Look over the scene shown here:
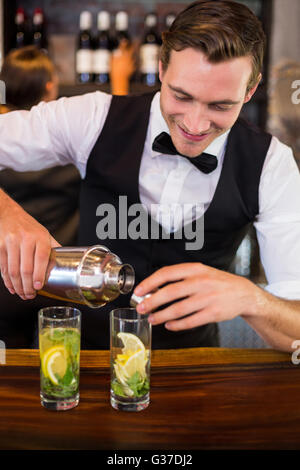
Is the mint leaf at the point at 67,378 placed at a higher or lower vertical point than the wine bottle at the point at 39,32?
lower

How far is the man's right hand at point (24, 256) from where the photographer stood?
121 cm

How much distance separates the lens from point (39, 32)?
3.45 meters

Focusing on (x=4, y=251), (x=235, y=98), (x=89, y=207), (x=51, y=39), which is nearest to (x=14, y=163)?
(x=89, y=207)

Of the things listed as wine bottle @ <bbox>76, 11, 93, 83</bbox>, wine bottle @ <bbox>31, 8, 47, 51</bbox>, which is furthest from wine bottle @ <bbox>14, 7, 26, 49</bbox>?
wine bottle @ <bbox>76, 11, 93, 83</bbox>

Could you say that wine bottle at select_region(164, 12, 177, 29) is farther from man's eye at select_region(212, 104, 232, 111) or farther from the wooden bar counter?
the wooden bar counter

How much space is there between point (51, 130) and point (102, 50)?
1.65m

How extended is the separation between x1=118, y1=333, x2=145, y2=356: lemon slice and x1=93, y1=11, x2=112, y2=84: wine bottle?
8.23 ft

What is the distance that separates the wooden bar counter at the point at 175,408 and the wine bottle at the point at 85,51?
2343 mm

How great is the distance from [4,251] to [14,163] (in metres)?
0.66

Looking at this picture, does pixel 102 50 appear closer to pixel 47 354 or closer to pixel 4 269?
pixel 4 269

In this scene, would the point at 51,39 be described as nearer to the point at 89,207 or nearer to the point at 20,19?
the point at 20,19

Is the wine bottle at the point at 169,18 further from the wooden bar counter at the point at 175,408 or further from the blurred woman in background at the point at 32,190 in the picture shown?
the wooden bar counter at the point at 175,408

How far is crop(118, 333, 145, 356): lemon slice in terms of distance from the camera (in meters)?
1.13

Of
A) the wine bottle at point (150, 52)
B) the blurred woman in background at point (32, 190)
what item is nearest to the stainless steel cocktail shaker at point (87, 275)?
the blurred woman in background at point (32, 190)
